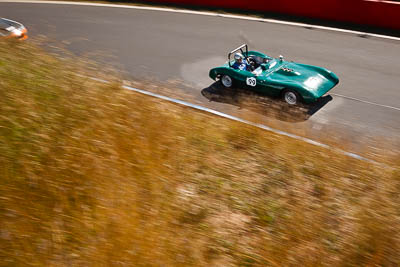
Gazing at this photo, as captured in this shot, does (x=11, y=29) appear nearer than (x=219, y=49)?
Yes

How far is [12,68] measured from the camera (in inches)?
213

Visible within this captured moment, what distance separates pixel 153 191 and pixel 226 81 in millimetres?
7120

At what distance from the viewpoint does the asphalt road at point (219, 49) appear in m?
9.52

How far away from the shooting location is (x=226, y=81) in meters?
10.8

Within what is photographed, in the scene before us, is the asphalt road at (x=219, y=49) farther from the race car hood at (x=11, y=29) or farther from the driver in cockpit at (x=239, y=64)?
the race car hood at (x=11, y=29)

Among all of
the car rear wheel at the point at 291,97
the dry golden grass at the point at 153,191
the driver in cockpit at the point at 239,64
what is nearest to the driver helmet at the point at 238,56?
the driver in cockpit at the point at 239,64

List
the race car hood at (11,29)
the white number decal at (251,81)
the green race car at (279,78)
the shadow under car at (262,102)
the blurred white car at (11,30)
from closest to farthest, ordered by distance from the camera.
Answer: the shadow under car at (262,102)
the green race car at (279,78)
the white number decal at (251,81)
the blurred white car at (11,30)
the race car hood at (11,29)

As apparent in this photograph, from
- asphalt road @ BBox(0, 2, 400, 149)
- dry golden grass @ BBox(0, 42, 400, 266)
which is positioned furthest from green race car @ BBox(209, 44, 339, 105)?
dry golden grass @ BBox(0, 42, 400, 266)

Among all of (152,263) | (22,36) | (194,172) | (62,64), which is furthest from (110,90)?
(22,36)

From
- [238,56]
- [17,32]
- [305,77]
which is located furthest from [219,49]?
[17,32]

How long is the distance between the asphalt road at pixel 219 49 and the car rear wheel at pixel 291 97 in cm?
56

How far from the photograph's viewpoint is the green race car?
948 cm

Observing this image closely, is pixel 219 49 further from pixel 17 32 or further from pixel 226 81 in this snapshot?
pixel 17 32

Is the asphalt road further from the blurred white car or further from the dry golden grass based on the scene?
the dry golden grass
